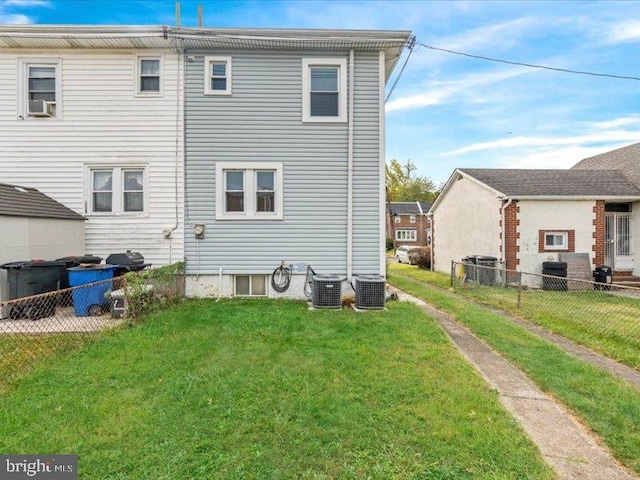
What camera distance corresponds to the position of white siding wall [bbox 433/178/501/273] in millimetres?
14188

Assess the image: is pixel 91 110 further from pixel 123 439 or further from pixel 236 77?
pixel 123 439

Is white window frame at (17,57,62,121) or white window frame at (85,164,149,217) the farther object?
white window frame at (85,164,149,217)

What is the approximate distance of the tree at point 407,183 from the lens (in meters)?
51.8

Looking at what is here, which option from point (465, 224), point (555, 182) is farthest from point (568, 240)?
point (465, 224)

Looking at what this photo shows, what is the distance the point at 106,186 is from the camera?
8.81m

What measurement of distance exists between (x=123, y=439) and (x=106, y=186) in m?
7.90

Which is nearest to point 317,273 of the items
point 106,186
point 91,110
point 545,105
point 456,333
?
point 456,333

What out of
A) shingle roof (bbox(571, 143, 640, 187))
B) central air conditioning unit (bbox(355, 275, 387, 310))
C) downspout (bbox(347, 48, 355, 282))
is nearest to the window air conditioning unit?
downspout (bbox(347, 48, 355, 282))

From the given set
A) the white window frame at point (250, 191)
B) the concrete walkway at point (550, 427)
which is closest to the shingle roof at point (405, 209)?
the white window frame at point (250, 191)

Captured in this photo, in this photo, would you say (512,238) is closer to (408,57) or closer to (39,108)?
(408,57)

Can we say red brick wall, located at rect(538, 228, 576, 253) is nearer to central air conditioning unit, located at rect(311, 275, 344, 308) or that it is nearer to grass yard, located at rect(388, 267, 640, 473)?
grass yard, located at rect(388, 267, 640, 473)

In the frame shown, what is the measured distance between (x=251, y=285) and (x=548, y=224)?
11902 millimetres

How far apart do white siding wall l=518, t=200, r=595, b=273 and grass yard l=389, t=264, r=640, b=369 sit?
8.65ft

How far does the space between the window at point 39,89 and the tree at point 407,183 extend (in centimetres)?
4625
